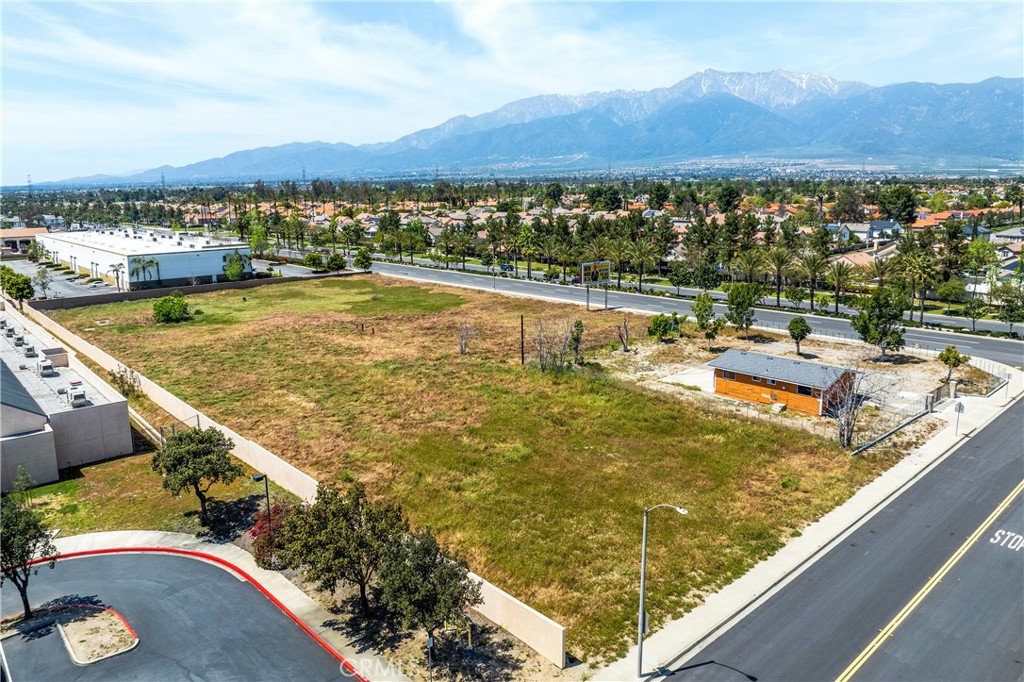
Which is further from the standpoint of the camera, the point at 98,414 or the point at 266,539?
the point at 98,414

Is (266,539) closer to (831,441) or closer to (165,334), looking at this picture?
(831,441)

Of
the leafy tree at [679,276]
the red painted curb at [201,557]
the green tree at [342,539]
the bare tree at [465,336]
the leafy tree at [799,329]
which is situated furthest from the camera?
the leafy tree at [679,276]

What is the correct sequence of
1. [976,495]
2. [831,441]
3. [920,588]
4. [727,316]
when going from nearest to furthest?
[920,588] → [976,495] → [831,441] → [727,316]

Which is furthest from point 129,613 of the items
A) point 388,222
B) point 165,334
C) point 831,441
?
point 388,222

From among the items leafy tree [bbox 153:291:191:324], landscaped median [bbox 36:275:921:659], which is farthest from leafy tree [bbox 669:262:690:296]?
leafy tree [bbox 153:291:191:324]

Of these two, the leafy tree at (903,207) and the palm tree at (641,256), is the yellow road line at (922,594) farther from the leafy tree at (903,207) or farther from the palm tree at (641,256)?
the leafy tree at (903,207)

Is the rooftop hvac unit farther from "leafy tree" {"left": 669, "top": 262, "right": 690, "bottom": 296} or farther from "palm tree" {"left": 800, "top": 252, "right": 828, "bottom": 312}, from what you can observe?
"palm tree" {"left": 800, "top": 252, "right": 828, "bottom": 312}

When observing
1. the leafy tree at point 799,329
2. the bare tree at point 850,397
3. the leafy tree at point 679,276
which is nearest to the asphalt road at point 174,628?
the bare tree at point 850,397
